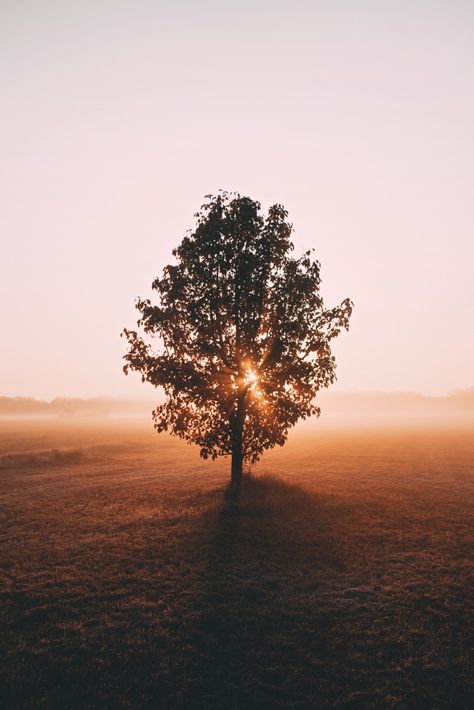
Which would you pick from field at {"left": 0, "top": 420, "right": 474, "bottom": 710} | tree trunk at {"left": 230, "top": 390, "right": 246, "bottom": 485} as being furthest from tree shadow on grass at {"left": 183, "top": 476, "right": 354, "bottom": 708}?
tree trunk at {"left": 230, "top": 390, "right": 246, "bottom": 485}

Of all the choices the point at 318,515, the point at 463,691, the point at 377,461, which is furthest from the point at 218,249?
the point at 377,461

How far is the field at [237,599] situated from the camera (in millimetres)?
7641

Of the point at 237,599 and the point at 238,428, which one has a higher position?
the point at 238,428

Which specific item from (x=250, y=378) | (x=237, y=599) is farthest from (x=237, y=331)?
(x=237, y=599)

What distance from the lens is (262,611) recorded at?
10.4m

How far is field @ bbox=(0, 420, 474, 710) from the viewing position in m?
7.64

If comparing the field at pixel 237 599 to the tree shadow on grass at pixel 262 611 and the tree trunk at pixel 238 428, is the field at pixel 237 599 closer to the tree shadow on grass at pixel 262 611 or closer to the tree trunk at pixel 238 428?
the tree shadow on grass at pixel 262 611

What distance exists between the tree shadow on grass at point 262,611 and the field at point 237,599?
45 millimetres

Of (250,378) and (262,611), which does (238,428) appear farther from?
(262,611)

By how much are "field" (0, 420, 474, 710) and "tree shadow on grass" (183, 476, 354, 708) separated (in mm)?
45

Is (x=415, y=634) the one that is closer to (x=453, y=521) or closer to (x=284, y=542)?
(x=284, y=542)

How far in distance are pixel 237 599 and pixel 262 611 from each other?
98cm

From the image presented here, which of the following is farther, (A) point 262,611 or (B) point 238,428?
(B) point 238,428

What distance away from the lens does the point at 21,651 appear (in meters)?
8.62
